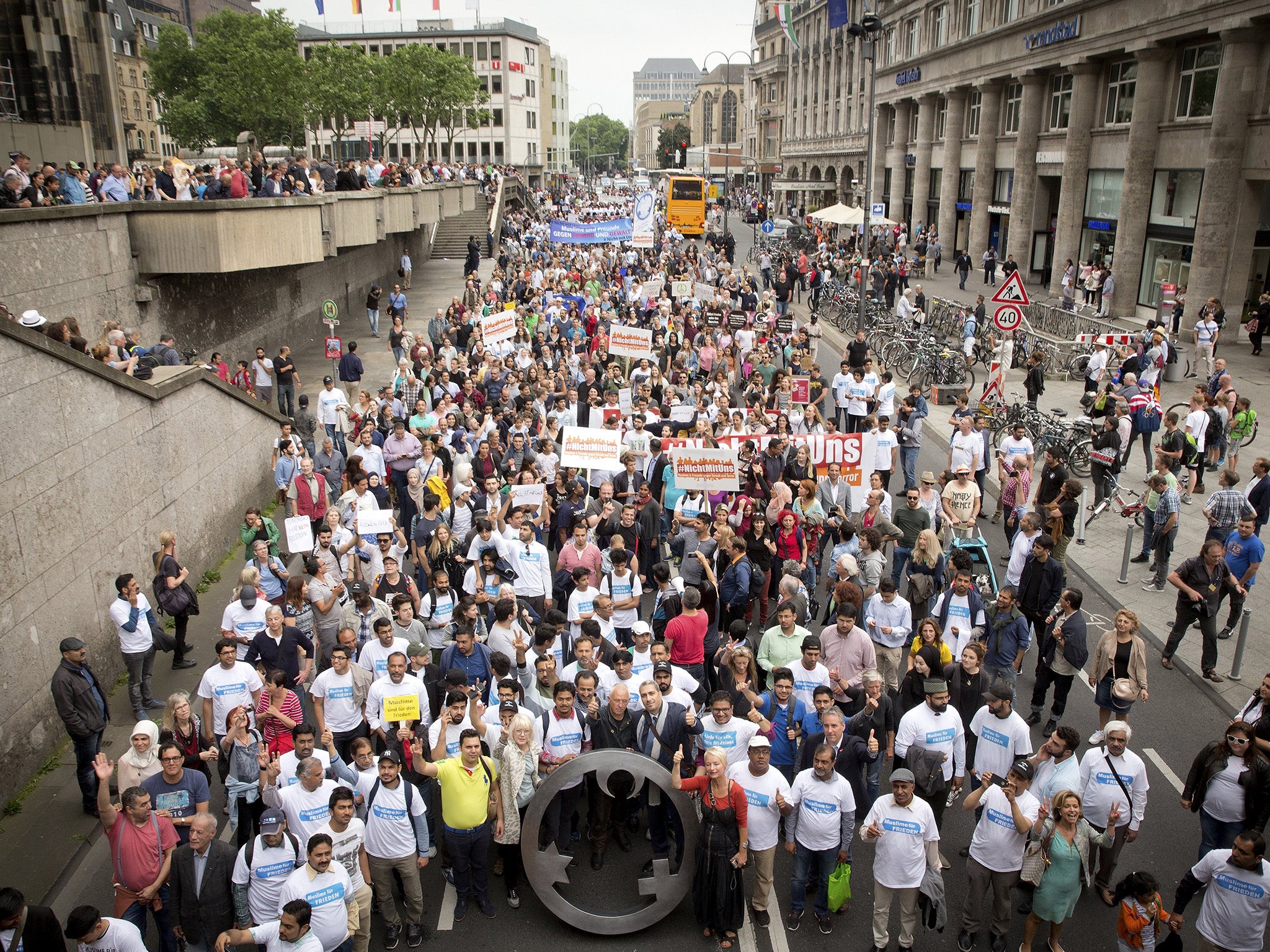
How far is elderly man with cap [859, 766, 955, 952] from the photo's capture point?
19.9 ft

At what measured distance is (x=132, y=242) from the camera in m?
16.4

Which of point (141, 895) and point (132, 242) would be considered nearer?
point (141, 895)

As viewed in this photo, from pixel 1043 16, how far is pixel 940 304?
13454mm

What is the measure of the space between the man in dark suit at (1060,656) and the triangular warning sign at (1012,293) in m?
9.30

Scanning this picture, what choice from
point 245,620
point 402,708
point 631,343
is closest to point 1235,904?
point 402,708

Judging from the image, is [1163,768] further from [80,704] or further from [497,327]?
[497,327]

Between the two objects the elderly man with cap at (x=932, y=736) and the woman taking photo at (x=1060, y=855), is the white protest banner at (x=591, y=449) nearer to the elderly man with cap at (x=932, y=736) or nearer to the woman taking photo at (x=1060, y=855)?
the elderly man with cap at (x=932, y=736)

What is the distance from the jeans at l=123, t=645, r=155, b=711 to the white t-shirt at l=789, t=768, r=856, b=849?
6708 mm

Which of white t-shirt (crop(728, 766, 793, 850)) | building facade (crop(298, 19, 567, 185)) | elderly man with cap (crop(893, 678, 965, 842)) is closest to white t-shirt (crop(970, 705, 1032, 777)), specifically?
elderly man with cap (crop(893, 678, 965, 842))

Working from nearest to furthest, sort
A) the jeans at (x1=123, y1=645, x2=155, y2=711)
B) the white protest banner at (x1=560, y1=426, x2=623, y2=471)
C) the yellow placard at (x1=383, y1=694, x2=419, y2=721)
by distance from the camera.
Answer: the yellow placard at (x1=383, y1=694, x2=419, y2=721)
the jeans at (x1=123, y1=645, x2=155, y2=711)
the white protest banner at (x1=560, y1=426, x2=623, y2=471)

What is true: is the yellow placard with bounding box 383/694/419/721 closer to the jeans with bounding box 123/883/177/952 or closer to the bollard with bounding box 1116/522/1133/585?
the jeans with bounding box 123/883/177/952

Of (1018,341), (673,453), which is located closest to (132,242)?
(673,453)

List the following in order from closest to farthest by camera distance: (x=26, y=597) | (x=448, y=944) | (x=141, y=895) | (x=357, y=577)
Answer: (x=141, y=895) < (x=448, y=944) < (x=26, y=597) < (x=357, y=577)

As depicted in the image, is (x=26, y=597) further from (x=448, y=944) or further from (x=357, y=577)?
(x=448, y=944)
